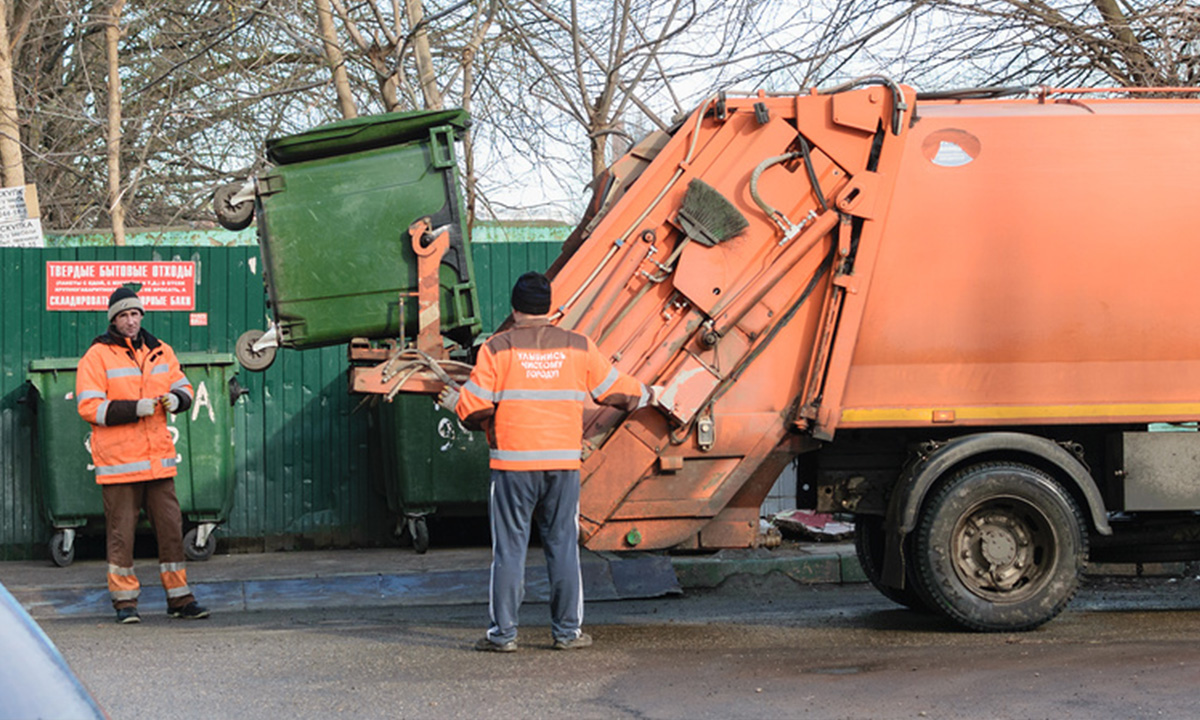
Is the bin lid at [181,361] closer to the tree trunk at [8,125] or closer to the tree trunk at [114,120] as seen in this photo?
the tree trunk at [114,120]

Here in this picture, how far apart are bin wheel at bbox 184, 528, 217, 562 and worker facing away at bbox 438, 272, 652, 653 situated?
388 centimetres

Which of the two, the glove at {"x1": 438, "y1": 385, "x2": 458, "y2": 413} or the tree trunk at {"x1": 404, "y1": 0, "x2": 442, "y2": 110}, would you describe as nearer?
the glove at {"x1": 438, "y1": 385, "x2": 458, "y2": 413}

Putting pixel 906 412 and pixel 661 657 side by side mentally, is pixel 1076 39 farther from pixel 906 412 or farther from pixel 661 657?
pixel 661 657

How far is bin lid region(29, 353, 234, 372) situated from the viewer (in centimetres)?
867

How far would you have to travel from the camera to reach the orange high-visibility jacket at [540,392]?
→ 5641 millimetres

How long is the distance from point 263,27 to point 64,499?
13.2ft

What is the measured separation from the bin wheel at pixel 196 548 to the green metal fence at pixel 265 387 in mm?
296

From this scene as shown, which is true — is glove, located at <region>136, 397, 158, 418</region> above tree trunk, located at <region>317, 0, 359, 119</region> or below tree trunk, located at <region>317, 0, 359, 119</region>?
below

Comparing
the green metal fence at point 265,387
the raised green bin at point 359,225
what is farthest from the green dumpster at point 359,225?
the green metal fence at point 265,387

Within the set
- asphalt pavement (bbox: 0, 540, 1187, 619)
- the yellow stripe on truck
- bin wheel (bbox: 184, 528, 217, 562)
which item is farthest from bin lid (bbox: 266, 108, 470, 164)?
bin wheel (bbox: 184, 528, 217, 562)

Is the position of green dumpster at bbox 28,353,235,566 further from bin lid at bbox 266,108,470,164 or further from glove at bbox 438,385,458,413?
glove at bbox 438,385,458,413

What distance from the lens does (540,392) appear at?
5.66m

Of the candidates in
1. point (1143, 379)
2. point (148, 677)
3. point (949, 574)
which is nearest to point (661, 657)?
point (949, 574)

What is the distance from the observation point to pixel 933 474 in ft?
19.4
